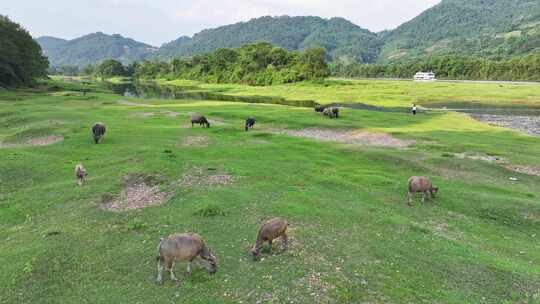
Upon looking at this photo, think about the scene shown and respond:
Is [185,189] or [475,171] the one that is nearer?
[185,189]

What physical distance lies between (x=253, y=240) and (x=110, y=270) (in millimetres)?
5697

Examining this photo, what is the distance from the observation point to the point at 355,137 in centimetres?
4450

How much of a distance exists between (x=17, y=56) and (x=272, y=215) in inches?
3808

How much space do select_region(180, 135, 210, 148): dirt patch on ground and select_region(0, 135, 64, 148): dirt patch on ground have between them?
489 inches

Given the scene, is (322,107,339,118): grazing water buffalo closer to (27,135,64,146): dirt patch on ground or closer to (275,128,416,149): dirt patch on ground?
(275,128,416,149): dirt patch on ground

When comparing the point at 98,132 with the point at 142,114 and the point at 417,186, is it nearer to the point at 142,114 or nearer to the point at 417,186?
the point at 142,114

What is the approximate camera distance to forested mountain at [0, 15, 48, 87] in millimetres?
85562

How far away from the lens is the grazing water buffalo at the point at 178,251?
1252 centimetres

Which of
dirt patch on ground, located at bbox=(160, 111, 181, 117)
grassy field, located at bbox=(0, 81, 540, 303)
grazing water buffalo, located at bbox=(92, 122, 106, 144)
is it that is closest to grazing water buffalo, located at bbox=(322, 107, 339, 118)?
grassy field, located at bbox=(0, 81, 540, 303)

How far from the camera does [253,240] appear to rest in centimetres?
1611

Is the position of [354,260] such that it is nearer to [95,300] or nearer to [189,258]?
[189,258]

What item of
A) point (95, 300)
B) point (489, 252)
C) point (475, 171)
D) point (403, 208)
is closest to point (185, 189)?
point (95, 300)

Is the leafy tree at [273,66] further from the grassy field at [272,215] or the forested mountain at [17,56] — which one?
the grassy field at [272,215]

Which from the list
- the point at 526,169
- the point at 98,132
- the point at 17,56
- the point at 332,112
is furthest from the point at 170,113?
the point at 17,56
